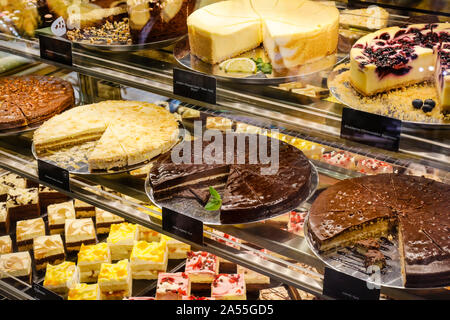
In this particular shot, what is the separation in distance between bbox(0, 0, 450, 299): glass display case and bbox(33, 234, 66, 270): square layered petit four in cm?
44

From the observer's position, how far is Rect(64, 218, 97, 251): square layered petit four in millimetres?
3408

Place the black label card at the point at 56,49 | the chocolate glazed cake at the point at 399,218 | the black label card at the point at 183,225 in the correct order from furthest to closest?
the black label card at the point at 56,49 → the black label card at the point at 183,225 → the chocolate glazed cake at the point at 399,218

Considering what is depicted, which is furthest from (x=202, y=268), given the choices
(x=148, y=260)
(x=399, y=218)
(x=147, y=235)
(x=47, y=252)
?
(x=399, y=218)

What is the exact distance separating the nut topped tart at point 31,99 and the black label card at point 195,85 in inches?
41.4

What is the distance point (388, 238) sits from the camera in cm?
208

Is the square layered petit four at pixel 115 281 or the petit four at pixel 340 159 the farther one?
the square layered petit four at pixel 115 281

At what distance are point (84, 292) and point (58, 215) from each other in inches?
25.7

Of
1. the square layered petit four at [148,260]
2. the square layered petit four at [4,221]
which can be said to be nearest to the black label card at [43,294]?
the square layered petit four at [148,260]

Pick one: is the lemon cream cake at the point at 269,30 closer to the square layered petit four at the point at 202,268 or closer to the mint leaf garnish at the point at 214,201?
the mint leaf garnish at the point at 214,201

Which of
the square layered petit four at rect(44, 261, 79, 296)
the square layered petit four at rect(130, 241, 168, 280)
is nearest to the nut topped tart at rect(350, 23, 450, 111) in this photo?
the square layered petit four at rect(130, 241, 168, 280)

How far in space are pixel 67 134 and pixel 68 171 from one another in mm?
306

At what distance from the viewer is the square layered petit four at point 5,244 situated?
3.39 metres

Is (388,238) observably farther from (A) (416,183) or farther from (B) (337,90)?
(B) (337,90)
